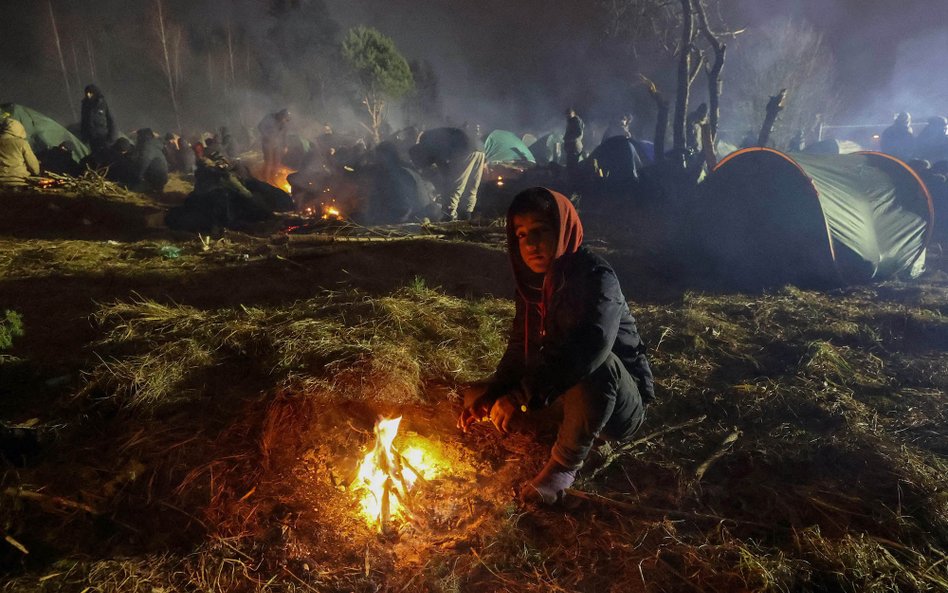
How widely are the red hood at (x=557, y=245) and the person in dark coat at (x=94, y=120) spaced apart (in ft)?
48.9

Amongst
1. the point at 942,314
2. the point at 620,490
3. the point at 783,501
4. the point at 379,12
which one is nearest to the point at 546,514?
the point at 620,490

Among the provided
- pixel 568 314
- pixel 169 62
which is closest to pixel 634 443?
pixel 568 314

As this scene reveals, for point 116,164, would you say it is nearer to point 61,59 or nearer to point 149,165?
point 149,165

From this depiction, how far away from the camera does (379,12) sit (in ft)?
113

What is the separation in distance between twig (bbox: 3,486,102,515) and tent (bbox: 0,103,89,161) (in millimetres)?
14075

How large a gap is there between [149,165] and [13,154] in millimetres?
2624

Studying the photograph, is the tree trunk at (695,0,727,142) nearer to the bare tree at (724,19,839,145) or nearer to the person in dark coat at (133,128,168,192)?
the person in dark coat at (133,128,168,192)

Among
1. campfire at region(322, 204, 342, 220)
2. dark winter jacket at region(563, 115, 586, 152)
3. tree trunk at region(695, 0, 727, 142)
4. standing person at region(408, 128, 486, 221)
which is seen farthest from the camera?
dark winter jacket at region(563, 115, 586, 152)

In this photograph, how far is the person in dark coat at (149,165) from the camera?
38.5 ft

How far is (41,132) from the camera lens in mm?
13141

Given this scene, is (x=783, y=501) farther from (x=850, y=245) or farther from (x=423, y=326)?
(x=850, y=245)

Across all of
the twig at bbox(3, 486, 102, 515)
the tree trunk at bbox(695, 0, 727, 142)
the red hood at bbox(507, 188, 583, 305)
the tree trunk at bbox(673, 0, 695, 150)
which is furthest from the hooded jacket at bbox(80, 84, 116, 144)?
the tree trunk at bbox(695, 0, 727, 142)

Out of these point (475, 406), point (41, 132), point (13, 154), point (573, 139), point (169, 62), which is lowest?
point (475, 406)

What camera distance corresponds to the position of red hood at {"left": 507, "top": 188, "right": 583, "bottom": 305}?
7.33 ft
